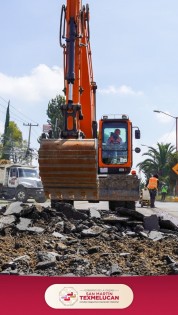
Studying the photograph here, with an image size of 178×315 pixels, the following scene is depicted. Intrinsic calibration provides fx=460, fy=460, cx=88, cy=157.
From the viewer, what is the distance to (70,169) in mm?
7453

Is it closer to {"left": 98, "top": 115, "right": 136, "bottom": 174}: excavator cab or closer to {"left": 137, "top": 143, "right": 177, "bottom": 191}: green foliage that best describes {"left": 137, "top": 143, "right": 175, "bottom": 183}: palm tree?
{"left": 137, "top": 143, "right": 177, "bottom": 191}: green foliage

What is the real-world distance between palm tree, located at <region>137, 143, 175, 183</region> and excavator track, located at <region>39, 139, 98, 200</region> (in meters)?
4.03

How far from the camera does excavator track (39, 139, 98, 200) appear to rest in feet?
22.9

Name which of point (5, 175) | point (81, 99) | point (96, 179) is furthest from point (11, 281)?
point (5, 175)

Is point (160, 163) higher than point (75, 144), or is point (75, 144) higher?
point (75, 144)

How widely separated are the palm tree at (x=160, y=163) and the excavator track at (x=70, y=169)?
13.2ft

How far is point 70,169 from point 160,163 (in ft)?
16.6

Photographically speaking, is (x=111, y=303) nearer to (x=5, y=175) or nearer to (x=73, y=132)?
(x=73, y=132)

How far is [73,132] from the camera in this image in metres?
7.31

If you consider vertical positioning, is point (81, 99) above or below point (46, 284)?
above

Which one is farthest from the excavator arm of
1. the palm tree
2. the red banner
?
the red banner

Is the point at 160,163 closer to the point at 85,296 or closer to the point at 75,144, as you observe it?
the point at 85,296

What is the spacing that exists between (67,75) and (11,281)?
607 centimetres

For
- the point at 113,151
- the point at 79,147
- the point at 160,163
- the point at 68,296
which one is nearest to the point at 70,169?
the point at 79,147
